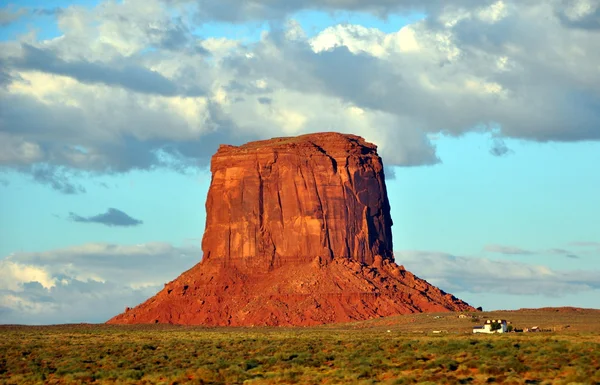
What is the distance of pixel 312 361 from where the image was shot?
198 feet

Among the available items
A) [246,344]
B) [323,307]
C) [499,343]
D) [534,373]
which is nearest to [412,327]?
[323,307]

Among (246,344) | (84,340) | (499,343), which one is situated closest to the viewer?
(499,343)

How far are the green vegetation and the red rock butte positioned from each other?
136ft

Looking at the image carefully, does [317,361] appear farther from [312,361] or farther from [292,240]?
[292,240]

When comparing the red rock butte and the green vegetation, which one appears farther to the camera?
the red rock butte

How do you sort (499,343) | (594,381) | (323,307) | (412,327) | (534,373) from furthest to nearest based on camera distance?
(323,307) < (412,327) < (499,343) < (534,373) < (594,381)

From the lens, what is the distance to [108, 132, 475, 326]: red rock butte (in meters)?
126

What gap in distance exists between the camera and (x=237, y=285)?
428 feet

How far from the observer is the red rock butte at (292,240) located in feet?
413

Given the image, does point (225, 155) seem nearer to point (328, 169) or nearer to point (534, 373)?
point (328, 169)

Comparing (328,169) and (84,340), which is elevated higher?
(328,169)

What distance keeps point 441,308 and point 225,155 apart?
32.5 metres

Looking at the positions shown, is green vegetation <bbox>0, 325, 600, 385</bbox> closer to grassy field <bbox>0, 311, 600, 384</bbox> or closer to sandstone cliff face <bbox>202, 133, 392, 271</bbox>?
grassy field <bbox>0, 311, 600, 384</bbox>

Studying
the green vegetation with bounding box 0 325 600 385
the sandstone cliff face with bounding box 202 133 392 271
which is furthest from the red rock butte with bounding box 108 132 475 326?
the green vegetation with bounding box 0 325 600 385
